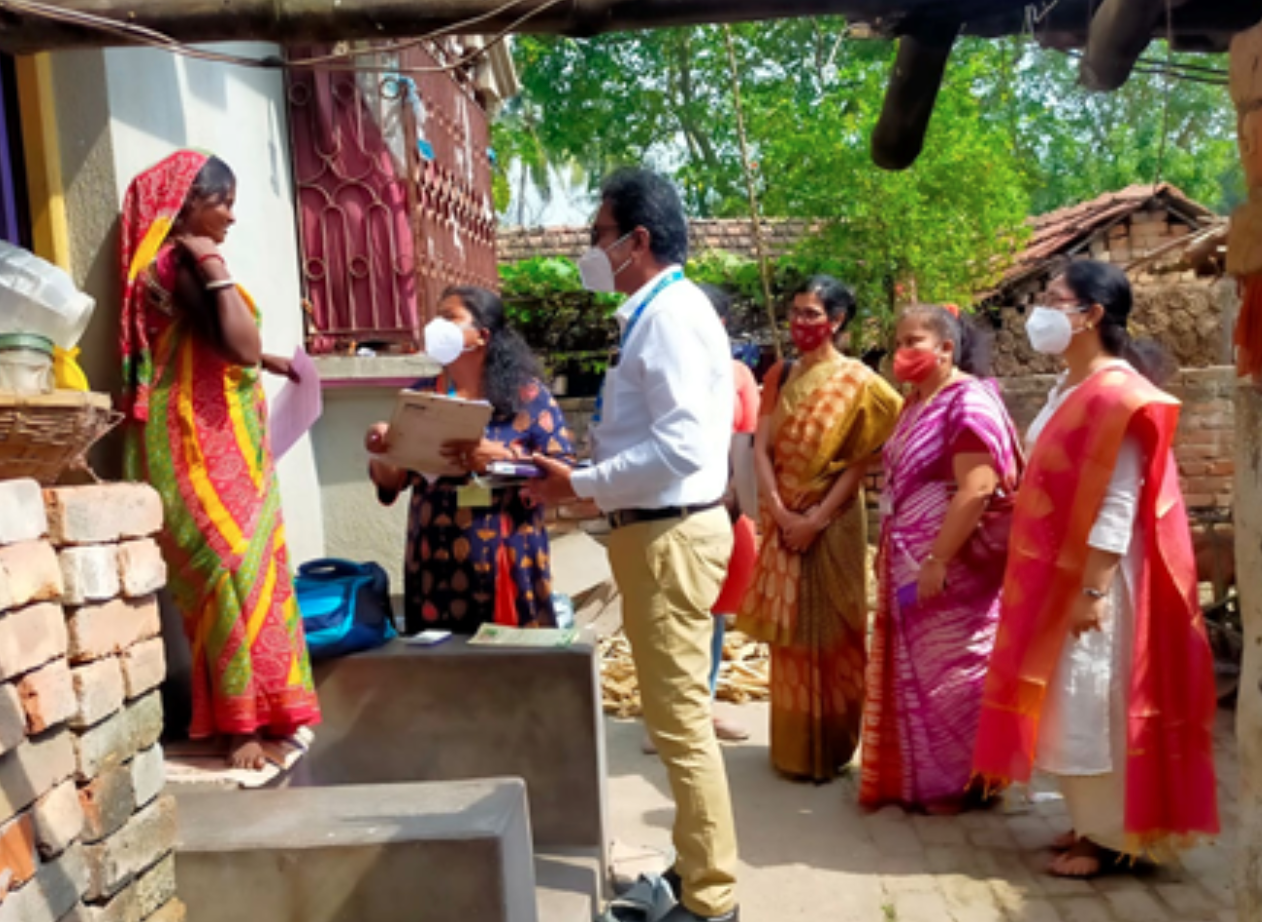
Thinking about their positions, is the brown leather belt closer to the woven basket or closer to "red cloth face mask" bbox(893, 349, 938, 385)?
the woven basket

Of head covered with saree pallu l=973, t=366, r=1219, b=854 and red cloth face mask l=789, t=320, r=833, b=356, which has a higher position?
red cloth face mask l=789, t=320, r=833, b=356

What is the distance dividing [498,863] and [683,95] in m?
19.3

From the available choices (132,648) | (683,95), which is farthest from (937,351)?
(683,95)

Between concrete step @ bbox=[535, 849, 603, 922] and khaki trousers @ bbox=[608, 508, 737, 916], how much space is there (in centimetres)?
32

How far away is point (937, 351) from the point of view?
4301mm

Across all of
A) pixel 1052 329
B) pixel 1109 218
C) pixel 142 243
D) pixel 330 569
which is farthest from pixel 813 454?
pixel 1109 218

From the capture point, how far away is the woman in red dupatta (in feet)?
11.3

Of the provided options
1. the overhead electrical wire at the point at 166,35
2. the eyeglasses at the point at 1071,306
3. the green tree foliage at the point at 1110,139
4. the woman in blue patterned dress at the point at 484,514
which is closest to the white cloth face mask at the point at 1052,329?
the eyeglasses at the point at 1071,306

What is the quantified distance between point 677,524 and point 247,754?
4.06 ft

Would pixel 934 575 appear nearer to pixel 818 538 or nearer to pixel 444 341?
pixel 818 538

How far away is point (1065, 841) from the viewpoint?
12.9 ft

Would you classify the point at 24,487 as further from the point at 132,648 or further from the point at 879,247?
the point at 879,247

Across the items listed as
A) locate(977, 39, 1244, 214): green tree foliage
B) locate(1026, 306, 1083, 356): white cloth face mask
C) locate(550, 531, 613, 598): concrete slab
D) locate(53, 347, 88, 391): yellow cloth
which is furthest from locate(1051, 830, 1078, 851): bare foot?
locate(977, 39, 1244, 214): green tree foliage

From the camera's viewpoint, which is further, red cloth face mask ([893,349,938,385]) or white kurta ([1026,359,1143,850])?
red cloth face mask ([893,349,938,385])
